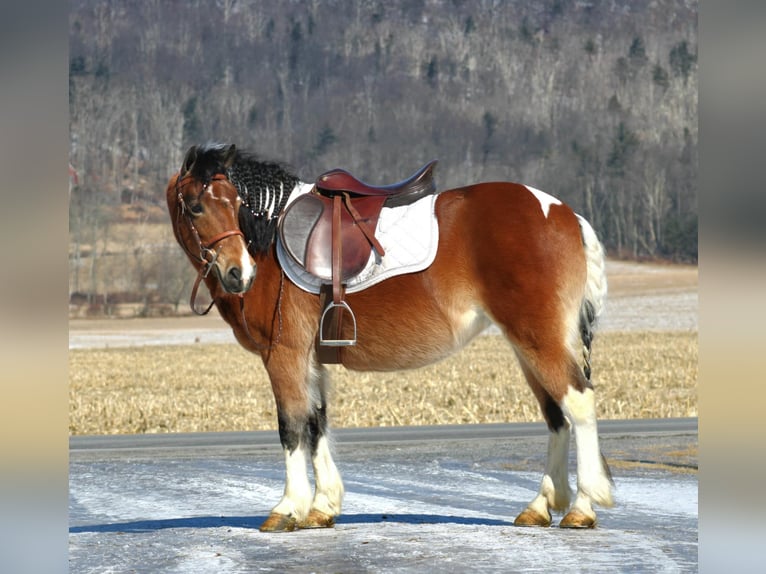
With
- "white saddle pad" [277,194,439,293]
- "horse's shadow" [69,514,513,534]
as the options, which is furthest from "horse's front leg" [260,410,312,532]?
"white saddle pad" [277,194,439,293]

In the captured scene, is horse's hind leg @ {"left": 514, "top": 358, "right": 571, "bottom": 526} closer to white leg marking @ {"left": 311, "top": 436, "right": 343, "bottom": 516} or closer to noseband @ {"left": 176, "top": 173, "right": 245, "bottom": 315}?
white leg marking @ {"left": 311, "top": 436, "right": 343, "bottom": 516}

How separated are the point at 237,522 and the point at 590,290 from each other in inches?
119

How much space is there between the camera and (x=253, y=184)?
924 centimetres

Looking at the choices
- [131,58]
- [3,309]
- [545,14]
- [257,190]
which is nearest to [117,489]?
[257,190]

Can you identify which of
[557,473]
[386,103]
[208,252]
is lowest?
[557,473]

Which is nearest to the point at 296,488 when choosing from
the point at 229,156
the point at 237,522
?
the point at 237,522

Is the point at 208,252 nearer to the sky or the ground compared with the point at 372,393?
nearer to the sky

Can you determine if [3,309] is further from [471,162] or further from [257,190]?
[471,162]

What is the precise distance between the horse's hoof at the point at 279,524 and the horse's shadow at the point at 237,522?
1.29ft

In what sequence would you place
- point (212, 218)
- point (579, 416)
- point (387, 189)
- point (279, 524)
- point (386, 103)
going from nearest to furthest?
point (579, 416) < point (279, 524) < point (212, 218) < point (387, 189) < point (386, 103)

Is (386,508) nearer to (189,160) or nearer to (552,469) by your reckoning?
(552,469)

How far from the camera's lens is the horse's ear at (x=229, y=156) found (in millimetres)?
9086

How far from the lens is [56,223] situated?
13.8ft

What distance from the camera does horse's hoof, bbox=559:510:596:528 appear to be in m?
8.67
